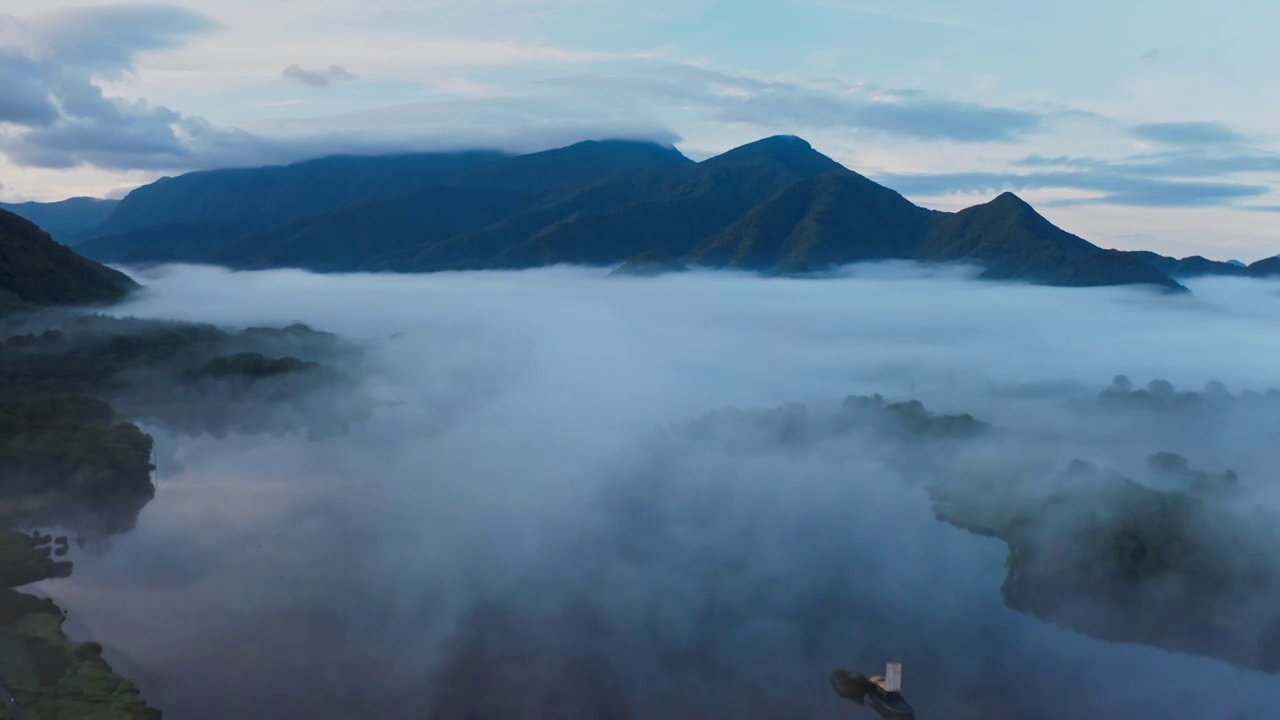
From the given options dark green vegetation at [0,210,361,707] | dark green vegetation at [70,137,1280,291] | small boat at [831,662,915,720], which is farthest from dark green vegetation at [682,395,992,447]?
dark green vegetation at [70,137,1280,291]

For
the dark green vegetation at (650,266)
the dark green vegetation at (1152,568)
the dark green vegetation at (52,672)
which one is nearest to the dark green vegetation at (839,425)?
the dark green vegetation at (1152,568)

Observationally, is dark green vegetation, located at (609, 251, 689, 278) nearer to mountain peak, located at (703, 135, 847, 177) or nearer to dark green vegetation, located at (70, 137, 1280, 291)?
dark green vegetation, located at (70, 137, 1280, 291)

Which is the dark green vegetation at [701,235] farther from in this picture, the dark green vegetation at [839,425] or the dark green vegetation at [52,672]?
the dark green vegetation at [52,672]

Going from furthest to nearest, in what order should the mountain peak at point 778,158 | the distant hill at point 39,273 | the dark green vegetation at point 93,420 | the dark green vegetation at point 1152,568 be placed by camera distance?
the mountain peak at point 778,158
the distant hill at point 39,273
the dark green vegetation at point 1152,568
the dark green vegetation at point 93,420

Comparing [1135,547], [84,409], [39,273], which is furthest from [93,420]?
[1135,547]

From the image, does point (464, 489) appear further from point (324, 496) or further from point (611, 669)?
point (611, 669)

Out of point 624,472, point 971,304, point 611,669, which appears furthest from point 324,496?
point 971,304
